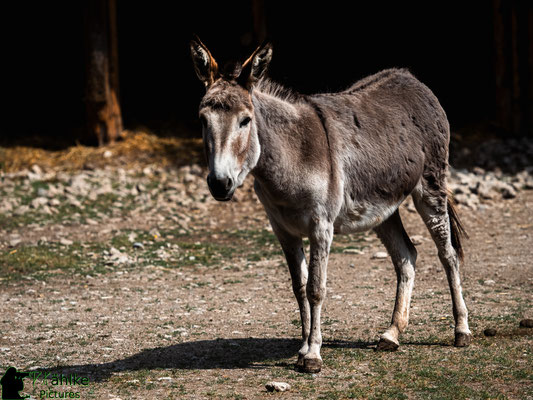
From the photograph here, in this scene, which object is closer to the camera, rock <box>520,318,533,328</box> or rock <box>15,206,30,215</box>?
rock <box>520,318,533,328</box>

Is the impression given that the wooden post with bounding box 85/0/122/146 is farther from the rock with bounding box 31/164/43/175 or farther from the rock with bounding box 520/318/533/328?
the rock with bounding box 520/318/533/328

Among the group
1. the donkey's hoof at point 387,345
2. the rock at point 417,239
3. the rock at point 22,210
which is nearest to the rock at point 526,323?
the donkey's hoof at point 387,345

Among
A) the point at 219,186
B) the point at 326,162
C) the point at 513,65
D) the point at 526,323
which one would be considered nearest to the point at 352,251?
the point at 526,323

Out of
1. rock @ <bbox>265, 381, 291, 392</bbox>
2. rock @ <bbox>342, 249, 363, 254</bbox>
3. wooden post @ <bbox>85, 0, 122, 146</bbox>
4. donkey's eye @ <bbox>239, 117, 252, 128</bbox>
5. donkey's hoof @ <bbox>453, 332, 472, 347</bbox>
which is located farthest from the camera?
wooden post @ <bbox>85, 0, 122, 146</bbox>

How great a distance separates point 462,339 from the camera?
5285mm

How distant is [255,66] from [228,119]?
0.46 metres

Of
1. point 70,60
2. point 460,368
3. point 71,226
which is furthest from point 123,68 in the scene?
point 460,368

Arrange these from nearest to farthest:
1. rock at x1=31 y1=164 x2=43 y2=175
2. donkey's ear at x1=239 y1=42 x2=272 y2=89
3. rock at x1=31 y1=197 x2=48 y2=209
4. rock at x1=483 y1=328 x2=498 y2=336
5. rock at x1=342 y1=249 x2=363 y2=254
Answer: donkey's ear at x1=239 y1=42 x2=272 y2=89
rock at x1=483 y1=328 x2=498 y2=336
rock at x1=342 y1=249 x2=363 y2=254
rock at x1=31 y1=197 x2=48 y2=209
rock at x1=31 y1=164 x2=43 y2=175

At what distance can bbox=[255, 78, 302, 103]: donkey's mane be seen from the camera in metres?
5.16

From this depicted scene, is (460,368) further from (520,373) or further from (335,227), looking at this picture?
(335,227)

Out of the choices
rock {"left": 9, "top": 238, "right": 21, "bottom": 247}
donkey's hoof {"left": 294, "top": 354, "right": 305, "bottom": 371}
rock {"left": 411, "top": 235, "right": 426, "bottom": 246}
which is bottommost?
donkey's hoof {"left": 294, "top": 354, "right": 305, "bottom": 371}

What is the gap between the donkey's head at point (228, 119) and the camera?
427 centimetres

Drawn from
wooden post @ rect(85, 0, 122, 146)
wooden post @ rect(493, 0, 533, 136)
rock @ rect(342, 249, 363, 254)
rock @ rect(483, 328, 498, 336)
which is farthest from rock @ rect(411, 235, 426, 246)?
wooden post @ rect(85, 0, 122, 146)

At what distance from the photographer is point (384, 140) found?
5418mm
